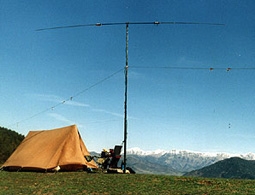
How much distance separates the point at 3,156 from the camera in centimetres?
7650

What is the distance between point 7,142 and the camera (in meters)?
87.8

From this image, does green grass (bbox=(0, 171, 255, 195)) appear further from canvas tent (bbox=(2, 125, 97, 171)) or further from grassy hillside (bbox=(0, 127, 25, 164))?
grassy hillside (bbox=(0, 127, 25, 164))

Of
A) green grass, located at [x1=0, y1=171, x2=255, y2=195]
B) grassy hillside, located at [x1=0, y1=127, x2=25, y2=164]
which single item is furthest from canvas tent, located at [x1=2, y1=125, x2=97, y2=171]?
grassy hillside, located at [x1=0, y1=127, x2=25, y2=164]

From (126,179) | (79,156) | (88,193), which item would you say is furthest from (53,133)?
(88,193)

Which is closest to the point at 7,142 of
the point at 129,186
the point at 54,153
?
the point at 54,153

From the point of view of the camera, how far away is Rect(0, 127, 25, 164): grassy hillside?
78.5m

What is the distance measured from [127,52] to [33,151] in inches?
649

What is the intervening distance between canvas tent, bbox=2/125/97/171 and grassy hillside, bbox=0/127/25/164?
4324cm

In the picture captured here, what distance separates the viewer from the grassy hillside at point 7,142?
3092 inches

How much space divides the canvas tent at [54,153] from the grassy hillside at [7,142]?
43239 millimetres

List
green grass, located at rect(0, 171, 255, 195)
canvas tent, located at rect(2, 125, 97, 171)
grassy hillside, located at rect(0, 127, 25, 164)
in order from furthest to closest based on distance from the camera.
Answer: grassy hillside, located at rect(0, 127, 25, 164) → canvas tent, located at rect(2, 125, 97, 171) → green grass, located at rect(0, 171, 255, 195)

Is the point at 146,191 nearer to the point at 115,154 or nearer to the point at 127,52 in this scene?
the point at 115,154

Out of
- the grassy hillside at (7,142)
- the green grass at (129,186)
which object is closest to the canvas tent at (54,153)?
the green grass at (129,186)

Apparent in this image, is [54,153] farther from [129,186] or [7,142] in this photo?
[7,142]
